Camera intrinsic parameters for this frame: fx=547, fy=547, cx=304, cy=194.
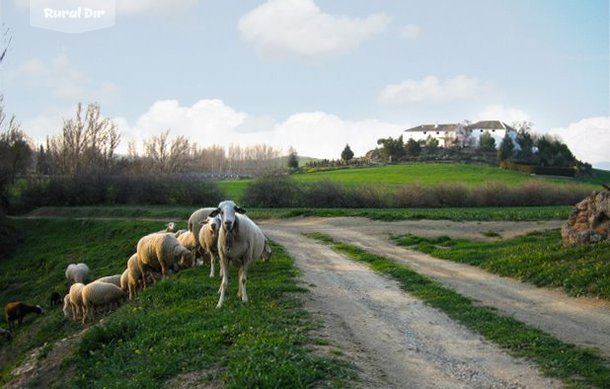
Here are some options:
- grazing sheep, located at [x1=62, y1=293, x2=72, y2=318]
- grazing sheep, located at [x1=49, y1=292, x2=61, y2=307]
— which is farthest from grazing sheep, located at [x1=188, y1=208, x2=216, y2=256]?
grazing sheep, located at [x1=49, y1=292, x2=61, y2=307]

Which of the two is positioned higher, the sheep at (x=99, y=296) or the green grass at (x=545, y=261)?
the green grass at (x=545, y=261)

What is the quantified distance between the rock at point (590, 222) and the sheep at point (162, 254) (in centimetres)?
1403

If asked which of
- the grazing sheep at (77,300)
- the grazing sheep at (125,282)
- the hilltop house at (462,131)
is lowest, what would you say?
the grazing sheep at (77,300)

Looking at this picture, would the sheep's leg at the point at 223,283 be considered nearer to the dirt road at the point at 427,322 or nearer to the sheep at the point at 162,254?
the dirt road at the point at 427,322

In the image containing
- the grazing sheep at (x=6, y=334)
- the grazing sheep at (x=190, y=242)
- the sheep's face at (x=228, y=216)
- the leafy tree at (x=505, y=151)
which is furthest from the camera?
the leafy tree at (x=505, y=151)

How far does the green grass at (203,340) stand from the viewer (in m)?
8.49

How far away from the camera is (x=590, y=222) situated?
65.2 feet

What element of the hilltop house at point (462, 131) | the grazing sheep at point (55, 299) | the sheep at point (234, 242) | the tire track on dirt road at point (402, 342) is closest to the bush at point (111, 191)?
the grazing sheep at point (55, 299)

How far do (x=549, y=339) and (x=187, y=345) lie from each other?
22.9ft

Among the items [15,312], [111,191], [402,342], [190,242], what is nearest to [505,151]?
[111,191]

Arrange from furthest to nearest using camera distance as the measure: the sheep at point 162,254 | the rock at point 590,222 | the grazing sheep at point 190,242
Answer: the grazing sheep at point 190,242, the sheep at point 162,254, the rock at point 590,222

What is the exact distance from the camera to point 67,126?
80.9 meters

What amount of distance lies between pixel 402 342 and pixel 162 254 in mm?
11165

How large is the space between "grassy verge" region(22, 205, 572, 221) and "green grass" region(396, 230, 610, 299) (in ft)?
38.4
